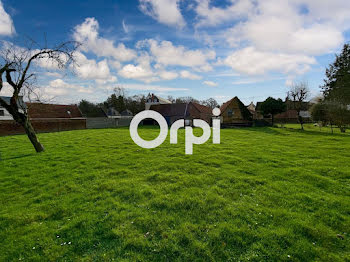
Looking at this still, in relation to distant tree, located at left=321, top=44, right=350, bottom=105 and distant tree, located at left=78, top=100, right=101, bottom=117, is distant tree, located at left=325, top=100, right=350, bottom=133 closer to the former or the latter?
distant tree, located at left=321, top=44, right=350, bottom=105

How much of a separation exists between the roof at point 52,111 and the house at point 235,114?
29.8 m

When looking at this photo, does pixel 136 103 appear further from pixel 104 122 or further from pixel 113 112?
pixel 104 122

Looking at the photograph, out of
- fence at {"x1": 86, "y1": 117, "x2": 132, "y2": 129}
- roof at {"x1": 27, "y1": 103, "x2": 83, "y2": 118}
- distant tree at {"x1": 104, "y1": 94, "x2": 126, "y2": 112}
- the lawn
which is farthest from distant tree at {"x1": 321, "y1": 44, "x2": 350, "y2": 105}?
distant tree at {"x1": 104, "y1": 94, "x2": 126, "y2": 112}

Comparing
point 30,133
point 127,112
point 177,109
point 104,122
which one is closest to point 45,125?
point 104,122

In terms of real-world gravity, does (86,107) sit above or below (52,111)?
above

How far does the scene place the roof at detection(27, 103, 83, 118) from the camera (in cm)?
2731

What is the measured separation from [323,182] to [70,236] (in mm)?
7682

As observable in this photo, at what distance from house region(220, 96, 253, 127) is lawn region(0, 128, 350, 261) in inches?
1102

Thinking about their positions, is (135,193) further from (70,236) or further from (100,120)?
(100,120)

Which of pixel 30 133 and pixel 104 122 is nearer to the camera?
pixel 30 133

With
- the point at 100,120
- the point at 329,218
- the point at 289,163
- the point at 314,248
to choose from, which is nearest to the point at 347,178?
the point at 289,163

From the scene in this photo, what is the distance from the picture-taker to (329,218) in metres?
3.92

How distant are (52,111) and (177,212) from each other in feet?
113

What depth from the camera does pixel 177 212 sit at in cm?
428
